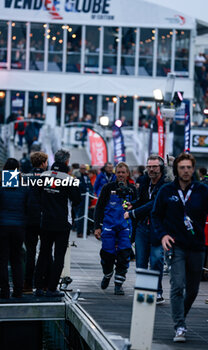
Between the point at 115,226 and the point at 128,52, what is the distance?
3299cm

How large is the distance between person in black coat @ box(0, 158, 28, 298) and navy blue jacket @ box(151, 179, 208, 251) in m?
2.50

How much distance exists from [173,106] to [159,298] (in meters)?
11.5

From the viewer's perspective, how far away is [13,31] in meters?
43.2

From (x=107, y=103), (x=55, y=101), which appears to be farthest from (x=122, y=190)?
(x=107, y=103)

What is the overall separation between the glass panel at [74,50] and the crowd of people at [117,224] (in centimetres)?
3192

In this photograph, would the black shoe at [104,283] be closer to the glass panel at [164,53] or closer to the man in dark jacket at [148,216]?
the man in dark jacket at [148,216]

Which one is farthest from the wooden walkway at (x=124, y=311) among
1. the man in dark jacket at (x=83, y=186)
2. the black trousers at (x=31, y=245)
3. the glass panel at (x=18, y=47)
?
the glass panel at (x=18, y=47)

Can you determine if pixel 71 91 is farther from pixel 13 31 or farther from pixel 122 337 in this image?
pixel 122 337

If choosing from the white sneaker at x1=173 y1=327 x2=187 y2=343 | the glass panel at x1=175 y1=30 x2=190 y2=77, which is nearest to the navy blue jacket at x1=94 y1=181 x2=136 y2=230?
the white sneaker at x1=173 y1=327 x2=187 y2=343

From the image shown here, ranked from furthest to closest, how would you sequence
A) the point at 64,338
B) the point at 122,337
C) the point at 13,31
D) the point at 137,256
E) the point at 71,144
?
the point at 13,31
the point at 71,144
the point at 64,338
the point at 137,256
the point at 122,337

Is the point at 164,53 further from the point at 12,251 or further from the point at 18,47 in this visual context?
the point at 12,251

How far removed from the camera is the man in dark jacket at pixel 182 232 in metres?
8.36

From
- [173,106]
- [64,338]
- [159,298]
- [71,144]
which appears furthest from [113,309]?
[71,144]

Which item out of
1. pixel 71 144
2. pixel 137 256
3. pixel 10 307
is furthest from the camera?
pixel 71 144
